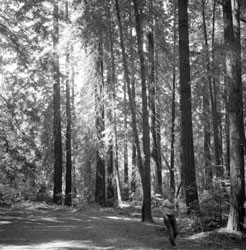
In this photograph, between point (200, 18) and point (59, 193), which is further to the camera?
point (200, 18)

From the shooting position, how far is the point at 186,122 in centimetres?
1299

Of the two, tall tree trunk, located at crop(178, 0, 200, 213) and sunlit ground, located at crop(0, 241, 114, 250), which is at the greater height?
tall tree trunk, located at crop(178, 0, 200, 213)

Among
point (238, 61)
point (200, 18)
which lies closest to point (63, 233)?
point (238, 61)

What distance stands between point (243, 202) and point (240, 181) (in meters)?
0.61

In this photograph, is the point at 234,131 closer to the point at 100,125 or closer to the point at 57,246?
the point at 57,246

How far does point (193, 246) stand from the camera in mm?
9453

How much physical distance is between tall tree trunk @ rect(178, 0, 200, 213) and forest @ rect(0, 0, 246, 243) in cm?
4

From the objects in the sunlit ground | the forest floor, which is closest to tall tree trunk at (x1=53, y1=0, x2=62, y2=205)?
the forest floor

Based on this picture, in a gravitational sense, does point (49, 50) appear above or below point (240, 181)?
above

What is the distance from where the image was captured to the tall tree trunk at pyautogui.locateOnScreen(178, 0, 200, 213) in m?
12.7

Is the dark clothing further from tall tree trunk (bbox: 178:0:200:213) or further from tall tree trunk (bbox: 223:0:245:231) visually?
tall tree trunk (bbox: 178:0:200:213)

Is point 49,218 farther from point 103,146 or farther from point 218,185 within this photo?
point 218,185

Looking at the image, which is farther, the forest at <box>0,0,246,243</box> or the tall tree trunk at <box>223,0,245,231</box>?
the forest at <box>0,0,246,243</box>

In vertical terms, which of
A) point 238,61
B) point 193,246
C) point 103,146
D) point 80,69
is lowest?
point 193,246
